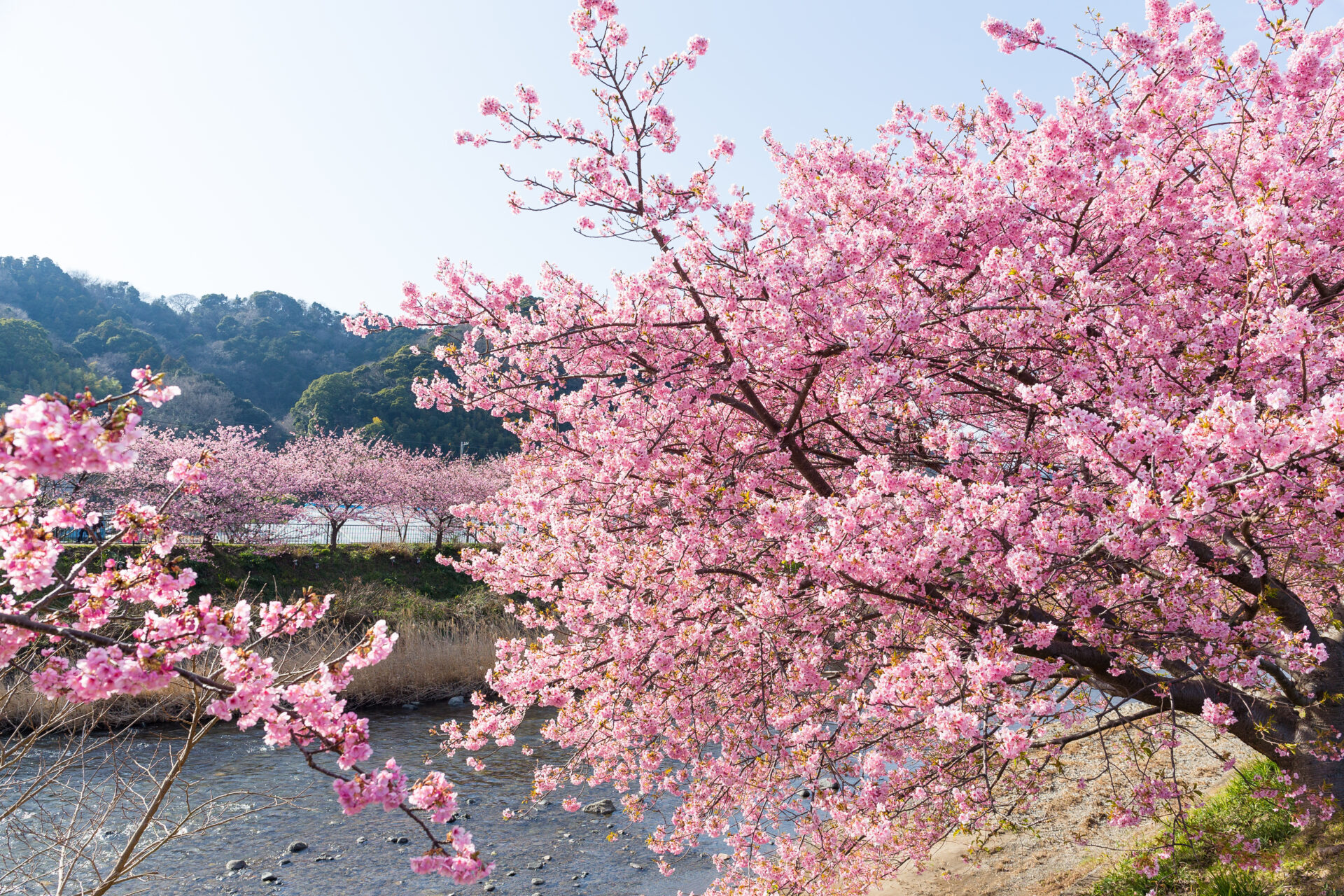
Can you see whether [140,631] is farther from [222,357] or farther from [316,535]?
[222,357]

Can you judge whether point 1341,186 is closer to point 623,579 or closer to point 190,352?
point 623,579

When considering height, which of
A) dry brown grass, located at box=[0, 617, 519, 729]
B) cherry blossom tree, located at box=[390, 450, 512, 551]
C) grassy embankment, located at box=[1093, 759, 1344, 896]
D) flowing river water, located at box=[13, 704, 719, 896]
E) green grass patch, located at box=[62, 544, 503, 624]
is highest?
cherry blossom tree, located at box=[390, 450, 512, 551]

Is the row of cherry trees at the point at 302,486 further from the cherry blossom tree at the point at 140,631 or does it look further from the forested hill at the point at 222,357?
the cherry blossom tree at the point at 140,631

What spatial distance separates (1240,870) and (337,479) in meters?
31.3

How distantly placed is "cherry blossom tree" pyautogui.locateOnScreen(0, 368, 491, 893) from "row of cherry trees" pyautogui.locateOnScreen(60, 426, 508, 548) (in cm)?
1974

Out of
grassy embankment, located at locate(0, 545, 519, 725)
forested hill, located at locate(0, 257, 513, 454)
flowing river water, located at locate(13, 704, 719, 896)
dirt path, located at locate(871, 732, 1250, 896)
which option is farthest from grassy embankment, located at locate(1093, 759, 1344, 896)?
forested hill, located at locate(0, 257, 513, 454)

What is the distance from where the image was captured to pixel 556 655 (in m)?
6.20

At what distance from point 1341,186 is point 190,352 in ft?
237

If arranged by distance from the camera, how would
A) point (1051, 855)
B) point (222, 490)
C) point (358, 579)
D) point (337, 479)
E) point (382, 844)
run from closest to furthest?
point (1051, 855), point (382, 844), point (358, 579), point (222, 490), point (337, 479)

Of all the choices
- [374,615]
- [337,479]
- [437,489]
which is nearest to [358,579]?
[374,615]

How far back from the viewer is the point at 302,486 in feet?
99.8

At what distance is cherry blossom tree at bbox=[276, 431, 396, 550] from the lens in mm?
30578

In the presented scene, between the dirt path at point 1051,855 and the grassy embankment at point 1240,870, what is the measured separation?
2.04ft

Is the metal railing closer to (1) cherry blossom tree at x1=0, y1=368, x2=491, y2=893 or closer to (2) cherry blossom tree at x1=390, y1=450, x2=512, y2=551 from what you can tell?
(2) cherry blossom tree at x1=390, y1=450, x2=512, y2=551
